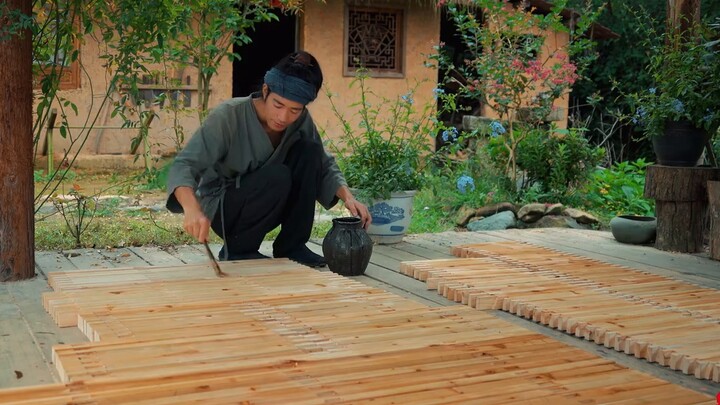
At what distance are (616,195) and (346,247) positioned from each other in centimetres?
381

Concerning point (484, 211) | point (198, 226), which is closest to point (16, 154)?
point (198, 226)

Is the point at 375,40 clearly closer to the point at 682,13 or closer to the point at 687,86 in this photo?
the point at 682,13

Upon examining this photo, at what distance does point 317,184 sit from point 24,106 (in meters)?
1.35

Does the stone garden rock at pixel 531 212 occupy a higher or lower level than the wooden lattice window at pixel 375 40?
lower

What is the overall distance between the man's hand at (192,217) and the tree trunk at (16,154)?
2.62ft

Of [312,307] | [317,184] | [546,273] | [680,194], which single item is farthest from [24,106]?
[680,194]

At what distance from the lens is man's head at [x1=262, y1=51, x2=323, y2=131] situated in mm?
3748

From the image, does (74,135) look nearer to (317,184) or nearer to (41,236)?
(41,236)

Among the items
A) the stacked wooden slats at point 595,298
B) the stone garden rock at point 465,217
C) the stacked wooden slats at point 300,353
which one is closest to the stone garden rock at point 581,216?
the stone garden rock at point 465,217

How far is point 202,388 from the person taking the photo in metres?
2.29

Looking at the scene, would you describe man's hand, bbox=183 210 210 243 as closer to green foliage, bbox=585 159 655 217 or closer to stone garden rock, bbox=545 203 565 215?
stone garden rock, bbox=545 203 565 215

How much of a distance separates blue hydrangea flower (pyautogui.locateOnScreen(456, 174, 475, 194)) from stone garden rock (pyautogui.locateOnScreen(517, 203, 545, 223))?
1.60 feet

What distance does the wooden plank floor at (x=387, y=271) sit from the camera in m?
2.76

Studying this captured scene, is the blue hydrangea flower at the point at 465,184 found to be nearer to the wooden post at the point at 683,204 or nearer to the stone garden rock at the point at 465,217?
the stone garden rock at the point at 465,217
